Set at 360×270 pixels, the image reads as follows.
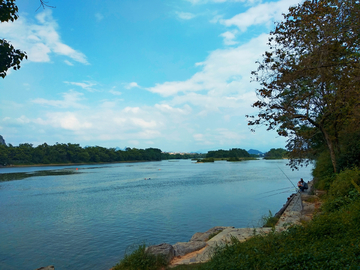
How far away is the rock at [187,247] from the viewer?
9483 millimetres

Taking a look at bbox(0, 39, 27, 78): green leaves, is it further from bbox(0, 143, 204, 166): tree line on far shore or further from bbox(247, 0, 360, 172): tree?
bbox(0, 143, 204, 166): tree line on far shore

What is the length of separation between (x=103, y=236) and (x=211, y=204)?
384 inches

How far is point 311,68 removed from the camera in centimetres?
813

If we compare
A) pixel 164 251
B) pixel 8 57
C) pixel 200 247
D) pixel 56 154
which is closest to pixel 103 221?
pixel 200 247

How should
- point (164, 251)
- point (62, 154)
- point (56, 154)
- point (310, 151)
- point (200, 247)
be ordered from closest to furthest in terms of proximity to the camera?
1. point (164, 251)
2. point (200, 247)
3. point (310, 151)
4. point (56, 154)
5. point (62, 154)

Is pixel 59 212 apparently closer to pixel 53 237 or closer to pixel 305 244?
pixel 53 237

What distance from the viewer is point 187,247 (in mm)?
9773

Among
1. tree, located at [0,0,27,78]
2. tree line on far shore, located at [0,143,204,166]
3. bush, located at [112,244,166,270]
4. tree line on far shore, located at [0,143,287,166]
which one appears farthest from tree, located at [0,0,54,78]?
tree line on far shore, located at [0,143,204,166]

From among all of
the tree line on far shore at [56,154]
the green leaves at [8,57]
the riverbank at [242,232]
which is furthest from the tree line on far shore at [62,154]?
the green leaves at [8,57]

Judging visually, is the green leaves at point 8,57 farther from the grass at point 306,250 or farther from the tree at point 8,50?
the grass at point 306,250

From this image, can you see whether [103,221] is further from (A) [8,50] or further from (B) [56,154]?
(B) [56,154]

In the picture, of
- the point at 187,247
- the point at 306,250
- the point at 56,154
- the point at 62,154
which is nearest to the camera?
the point at 306,250

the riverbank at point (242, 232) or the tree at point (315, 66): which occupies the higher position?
the tree at point (315, 66)

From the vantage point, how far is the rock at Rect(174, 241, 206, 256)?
9483mm
